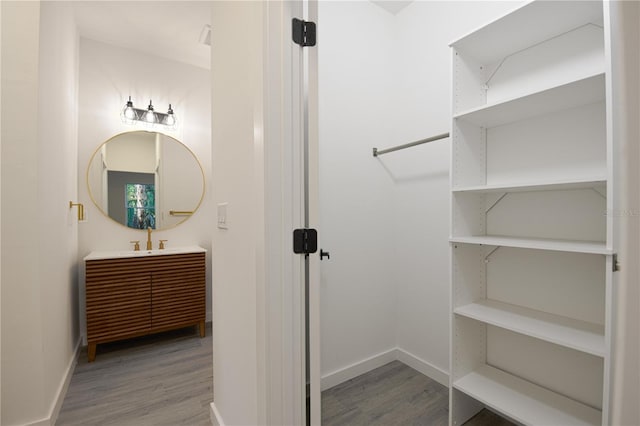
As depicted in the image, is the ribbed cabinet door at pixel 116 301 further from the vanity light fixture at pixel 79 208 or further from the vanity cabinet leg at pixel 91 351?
the vanity light fixture at pixel 79 208

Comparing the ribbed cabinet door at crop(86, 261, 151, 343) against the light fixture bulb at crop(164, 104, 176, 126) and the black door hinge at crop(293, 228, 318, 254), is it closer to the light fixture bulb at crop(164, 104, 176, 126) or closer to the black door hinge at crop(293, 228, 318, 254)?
the light fixture bulb at crop(164, 104, 176, 126)

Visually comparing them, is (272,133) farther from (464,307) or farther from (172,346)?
(172,346)

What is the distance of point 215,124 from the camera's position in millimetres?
1574

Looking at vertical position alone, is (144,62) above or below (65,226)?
above

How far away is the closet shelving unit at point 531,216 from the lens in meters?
1.33

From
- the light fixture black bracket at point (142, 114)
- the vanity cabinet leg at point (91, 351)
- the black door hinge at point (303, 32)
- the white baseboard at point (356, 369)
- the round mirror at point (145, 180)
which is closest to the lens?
the black door hinge at point (303, 32)

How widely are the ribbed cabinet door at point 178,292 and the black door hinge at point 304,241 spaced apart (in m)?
2.12

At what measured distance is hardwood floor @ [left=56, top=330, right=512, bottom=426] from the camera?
1.71 metres

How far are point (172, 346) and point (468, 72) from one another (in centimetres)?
316

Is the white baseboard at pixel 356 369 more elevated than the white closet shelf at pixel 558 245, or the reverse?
the white closet shelf at pixel 558 245

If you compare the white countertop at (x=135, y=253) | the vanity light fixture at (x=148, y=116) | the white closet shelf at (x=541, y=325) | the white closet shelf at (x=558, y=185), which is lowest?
the white closet shelf at (x=541, y=325)

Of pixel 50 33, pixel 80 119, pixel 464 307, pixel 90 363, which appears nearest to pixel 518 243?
pixel 464 307

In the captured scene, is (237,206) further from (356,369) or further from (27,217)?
(356,369)

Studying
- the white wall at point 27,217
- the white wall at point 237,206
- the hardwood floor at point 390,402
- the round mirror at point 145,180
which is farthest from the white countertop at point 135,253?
the hardwood floor at point 390,402
